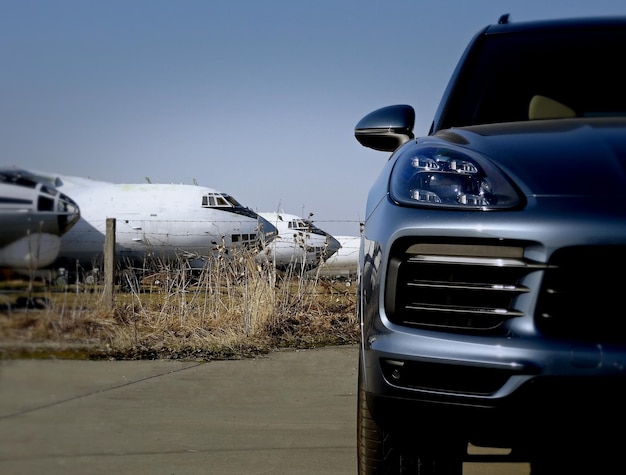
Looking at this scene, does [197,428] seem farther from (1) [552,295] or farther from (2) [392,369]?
(1) [552,295]

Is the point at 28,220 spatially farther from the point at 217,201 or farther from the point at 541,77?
the point at 217,201

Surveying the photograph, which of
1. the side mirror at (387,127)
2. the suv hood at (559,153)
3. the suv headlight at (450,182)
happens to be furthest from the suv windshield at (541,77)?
the suv headlight at (450,182)

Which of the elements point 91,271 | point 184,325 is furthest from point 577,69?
point 184,325

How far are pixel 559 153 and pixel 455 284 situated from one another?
47 cm

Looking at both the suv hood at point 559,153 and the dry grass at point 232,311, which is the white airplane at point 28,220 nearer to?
the suv hood at point 559,153

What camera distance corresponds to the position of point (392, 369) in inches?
75.2

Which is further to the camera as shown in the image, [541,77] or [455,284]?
[541,77]

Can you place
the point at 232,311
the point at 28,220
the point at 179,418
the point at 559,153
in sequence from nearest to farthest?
the point at 28,220 < the point at 559,153 < the point at 179,418 < the point at 232,311

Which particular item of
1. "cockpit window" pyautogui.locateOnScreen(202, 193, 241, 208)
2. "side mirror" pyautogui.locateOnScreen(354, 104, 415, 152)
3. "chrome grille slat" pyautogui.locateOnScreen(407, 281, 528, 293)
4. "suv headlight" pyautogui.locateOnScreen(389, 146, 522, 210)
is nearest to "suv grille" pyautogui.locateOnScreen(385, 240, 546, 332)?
"chrome grille slat" pyautogui.locateOnScreen(407, 281, 528, 293)

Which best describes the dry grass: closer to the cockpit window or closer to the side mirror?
the side mirror

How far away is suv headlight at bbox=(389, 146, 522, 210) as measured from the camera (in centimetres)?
188

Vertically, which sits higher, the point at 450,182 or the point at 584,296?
the point at 450,182

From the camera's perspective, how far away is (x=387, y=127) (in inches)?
117

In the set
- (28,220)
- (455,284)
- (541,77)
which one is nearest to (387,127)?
(541,77)
